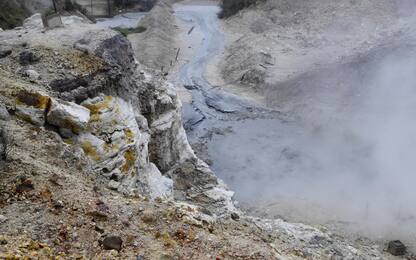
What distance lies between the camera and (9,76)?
1244cm

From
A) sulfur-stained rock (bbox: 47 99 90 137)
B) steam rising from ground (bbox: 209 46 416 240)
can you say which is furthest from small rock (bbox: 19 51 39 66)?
steam rising from ground (bbox: 209 46 416 240)

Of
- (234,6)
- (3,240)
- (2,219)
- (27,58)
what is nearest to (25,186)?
(2,219)

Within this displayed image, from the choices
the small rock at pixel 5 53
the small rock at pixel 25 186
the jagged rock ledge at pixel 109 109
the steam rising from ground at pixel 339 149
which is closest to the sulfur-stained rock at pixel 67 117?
the jagged rock ledge at pixel 109 109

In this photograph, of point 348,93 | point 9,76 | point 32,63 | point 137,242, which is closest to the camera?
point 137,242

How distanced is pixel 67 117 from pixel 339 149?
19384 millimetres

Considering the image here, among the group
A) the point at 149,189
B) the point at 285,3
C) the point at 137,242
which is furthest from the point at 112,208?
the point at 285,3

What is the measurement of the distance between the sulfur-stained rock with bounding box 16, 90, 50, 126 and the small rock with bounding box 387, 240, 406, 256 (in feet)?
44.0

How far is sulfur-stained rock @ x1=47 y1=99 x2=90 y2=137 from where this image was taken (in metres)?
11.1

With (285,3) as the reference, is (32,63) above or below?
above

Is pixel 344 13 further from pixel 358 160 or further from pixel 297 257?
pixel 297 257

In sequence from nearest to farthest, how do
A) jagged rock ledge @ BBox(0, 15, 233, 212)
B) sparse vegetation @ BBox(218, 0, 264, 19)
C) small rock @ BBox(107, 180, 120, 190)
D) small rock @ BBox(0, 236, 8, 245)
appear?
small rock @ BBox(0, 236, 8, 245), small rock @ BBox(107, 180, 120, 190), jagged rock ledge @ BBox(0, 15, 233, 212), sparse vegetation @ BBox(218, 0, 264, 19)

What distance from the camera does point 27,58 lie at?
1369 centimetres

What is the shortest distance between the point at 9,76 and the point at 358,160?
19.0 metres

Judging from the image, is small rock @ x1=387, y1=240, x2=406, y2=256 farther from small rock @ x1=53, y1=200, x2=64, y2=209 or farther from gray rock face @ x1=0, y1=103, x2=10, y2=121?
gray rock face @ x1=0, y1=103, x2=10, y2=121
